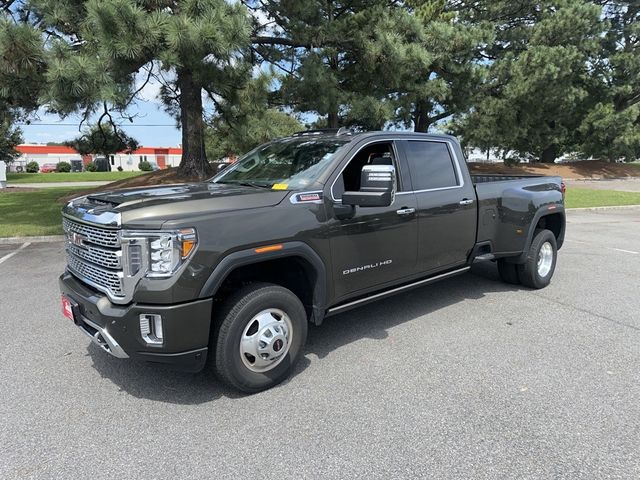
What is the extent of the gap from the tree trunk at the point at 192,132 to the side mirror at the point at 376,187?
38.3 ft

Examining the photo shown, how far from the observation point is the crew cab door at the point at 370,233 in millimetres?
3762

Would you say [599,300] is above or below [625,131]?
below

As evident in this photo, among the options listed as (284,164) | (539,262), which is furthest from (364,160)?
(539,262)

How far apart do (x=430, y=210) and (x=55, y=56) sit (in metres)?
8.51

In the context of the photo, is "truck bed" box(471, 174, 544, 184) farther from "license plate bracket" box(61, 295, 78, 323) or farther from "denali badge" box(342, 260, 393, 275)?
"license plate bracket" box(61, 295, 78, 323)

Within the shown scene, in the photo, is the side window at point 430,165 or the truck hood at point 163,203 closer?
the truck hood at point 163,203

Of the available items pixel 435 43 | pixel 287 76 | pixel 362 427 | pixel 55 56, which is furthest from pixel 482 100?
pixel 362 427

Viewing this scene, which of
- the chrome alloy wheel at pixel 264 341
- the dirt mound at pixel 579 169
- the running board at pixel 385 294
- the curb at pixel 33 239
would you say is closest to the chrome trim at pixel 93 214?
the chrome alloy wheel at pixel 264 341

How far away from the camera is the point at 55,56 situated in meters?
9.27

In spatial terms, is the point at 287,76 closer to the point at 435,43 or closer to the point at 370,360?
the point at 435,43

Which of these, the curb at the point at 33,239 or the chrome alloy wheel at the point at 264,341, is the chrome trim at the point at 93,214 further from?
the curb at the point at 33,239

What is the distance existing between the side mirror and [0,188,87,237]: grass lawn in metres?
8.99

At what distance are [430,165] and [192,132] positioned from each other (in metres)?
12.8

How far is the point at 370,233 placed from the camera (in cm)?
398
